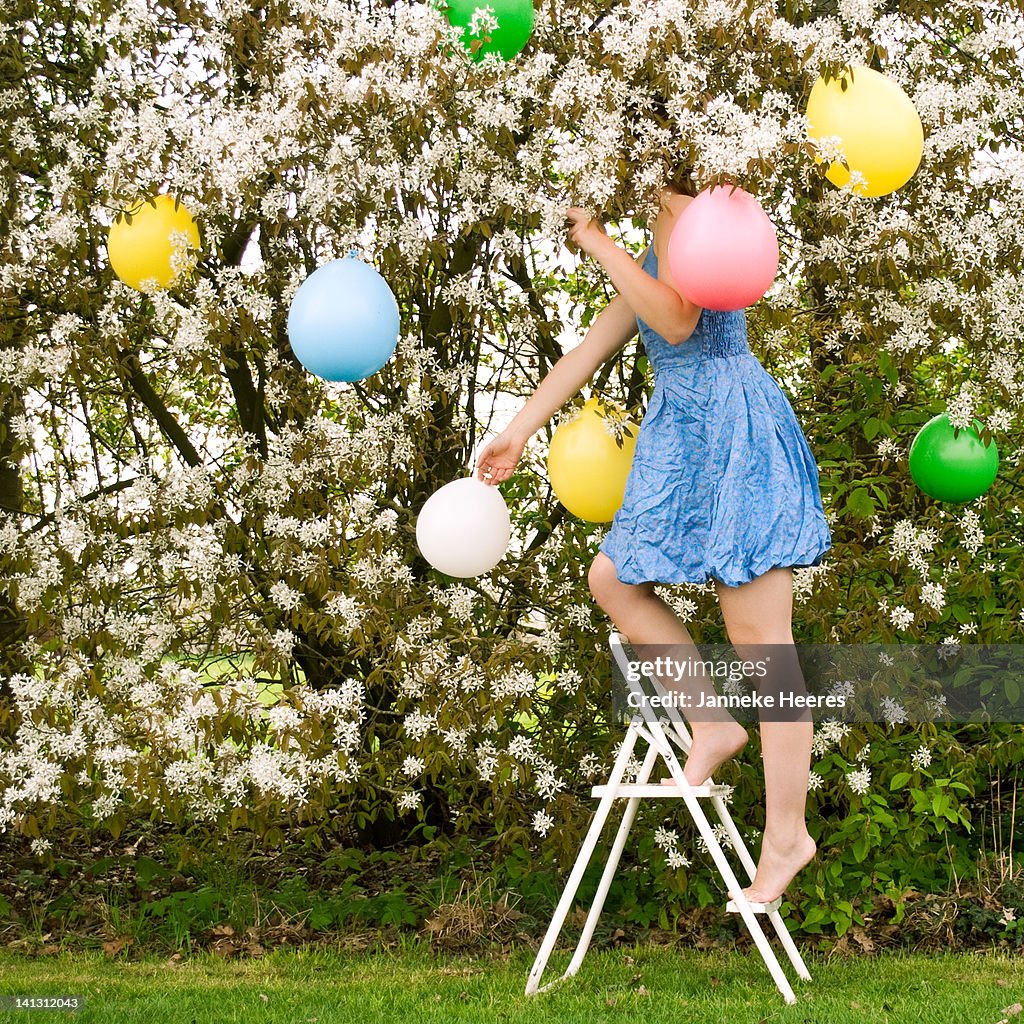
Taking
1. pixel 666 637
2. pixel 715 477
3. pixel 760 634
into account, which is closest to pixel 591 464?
pixel 715 477

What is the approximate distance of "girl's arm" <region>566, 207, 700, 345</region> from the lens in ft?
8.96

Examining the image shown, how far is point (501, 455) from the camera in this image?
311 centimetres

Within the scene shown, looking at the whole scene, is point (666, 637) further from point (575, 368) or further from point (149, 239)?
point (149, 239)

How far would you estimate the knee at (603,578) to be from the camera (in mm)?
2945

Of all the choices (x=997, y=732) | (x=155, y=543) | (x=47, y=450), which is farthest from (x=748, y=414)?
(x=47, y=450)

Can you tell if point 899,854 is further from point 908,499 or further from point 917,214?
point 917,214

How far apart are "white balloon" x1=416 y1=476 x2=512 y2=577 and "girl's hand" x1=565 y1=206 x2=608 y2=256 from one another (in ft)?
2.10

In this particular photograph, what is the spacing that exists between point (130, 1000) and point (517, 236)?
2209 millimetres

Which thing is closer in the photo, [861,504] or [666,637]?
[666,637]

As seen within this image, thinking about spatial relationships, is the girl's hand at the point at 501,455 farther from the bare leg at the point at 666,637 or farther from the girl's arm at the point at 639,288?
the girl's arm at the point at 639,288

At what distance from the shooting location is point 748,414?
2850 millimetres

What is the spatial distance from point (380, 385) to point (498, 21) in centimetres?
112

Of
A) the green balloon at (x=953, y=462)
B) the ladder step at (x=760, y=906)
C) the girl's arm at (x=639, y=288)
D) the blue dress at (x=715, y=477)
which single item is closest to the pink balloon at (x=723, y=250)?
the girl's arm at (x=639, y=288)

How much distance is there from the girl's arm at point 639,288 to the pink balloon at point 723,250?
5.0 inches
